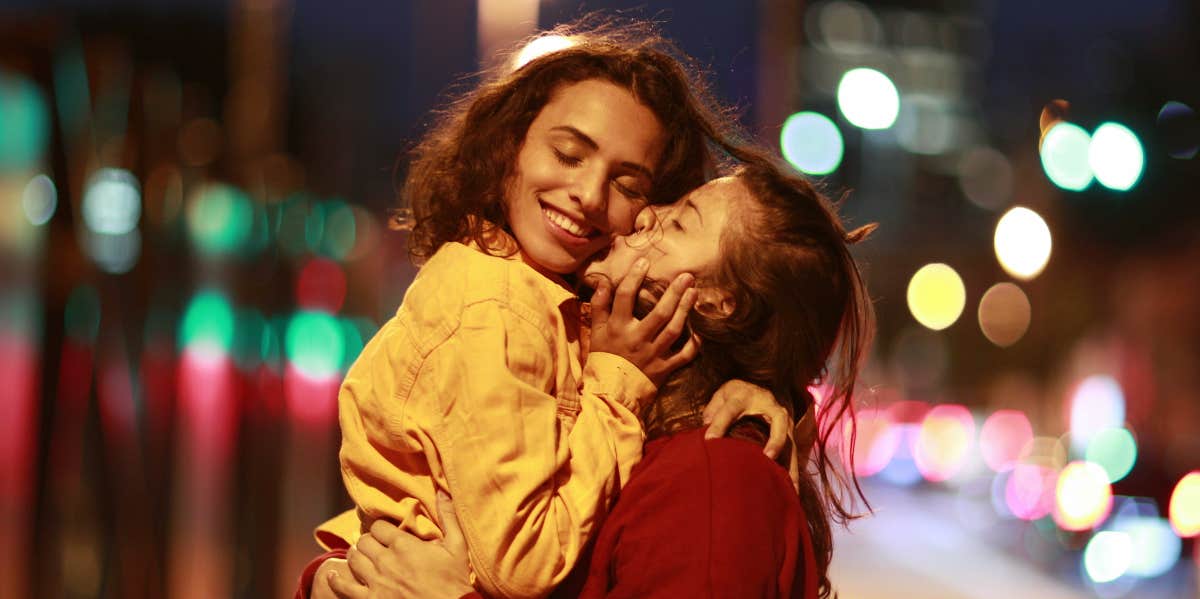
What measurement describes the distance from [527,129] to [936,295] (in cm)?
3447

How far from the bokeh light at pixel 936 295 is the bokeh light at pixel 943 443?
3.17m

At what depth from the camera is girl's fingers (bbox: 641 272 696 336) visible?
266 cm

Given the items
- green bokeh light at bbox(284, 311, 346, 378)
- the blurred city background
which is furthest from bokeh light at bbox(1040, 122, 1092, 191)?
green bokeh light at bbox(284, 311, 346, 378)

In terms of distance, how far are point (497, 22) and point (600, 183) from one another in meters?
10.5

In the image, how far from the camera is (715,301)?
107 inches

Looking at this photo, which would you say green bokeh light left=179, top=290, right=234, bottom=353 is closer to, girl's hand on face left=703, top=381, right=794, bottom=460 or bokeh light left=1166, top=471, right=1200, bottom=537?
bokeh light left=1166, top=471, right=1200, bottom=537

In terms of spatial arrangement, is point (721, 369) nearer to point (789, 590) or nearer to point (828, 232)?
point (828, 232)

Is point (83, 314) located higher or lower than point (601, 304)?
lower

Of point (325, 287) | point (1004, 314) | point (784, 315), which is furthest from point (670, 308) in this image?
point (1004, 314)

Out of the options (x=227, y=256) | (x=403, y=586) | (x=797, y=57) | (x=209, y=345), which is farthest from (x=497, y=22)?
(x=403, y=586)

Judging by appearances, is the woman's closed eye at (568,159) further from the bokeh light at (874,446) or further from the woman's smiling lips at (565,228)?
the bokeh light at (874,446)

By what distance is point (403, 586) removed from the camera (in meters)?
2.53

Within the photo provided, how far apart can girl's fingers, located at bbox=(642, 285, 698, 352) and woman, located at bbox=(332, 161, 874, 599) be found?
54 millimetres

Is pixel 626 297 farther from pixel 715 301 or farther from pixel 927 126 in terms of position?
pixel 927 126
